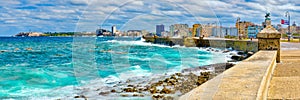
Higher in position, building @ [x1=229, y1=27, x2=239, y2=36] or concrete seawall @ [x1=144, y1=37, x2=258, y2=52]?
building @ [x1=229, y1=27, x2=239, y2=36]

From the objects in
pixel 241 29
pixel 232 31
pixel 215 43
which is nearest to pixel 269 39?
pixel 215 43

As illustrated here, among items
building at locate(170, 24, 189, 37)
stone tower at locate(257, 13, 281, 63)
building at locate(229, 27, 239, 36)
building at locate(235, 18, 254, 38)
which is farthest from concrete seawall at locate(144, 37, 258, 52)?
stone tower at locate(257, 13, 281, 63)

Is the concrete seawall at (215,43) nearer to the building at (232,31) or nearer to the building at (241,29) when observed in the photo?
the building at (241,29)

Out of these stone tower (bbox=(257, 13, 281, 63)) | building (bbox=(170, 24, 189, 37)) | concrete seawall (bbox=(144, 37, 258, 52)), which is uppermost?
building (bbox=(170, 24, 189, 37))

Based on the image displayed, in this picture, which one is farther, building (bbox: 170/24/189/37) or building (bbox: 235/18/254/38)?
building (bbox: 235/18/254/38)

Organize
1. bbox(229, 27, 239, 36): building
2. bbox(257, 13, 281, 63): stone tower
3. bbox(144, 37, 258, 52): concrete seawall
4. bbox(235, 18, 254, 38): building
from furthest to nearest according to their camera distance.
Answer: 1. bbox(229, 27, 239, 36): building
2. bbox(235, 18, 254, 38): building
3. bbox(144, 37, 258, 52): concrete seawall
4. bbox(257, 13, 281, 63): stone tower

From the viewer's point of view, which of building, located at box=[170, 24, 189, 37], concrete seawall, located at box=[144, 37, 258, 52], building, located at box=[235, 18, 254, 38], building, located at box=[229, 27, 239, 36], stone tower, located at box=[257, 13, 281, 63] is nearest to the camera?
stone tower, located at box=[257, 13, 281, 63]

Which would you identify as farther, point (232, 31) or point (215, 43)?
point (232, 31)

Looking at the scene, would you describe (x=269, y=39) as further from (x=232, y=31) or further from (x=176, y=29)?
(x=232, y=31)

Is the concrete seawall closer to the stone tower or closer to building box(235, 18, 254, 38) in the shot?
building box(235, 18, 254, 38)

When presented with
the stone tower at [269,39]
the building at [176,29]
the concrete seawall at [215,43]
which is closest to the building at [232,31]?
the concrete seawall at [215,43]

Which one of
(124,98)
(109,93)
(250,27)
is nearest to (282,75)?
(124,98)

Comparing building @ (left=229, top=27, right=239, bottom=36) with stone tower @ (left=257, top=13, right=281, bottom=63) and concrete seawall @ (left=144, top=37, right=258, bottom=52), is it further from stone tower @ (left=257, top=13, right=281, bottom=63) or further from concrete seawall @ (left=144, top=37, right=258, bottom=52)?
stone tower @ (left=257, top=13, right=281, bottom=63)

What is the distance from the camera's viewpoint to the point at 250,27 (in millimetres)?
93375
